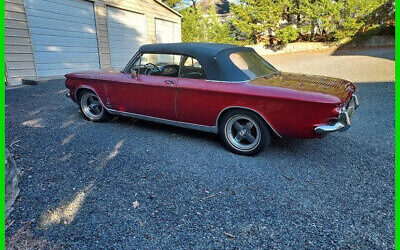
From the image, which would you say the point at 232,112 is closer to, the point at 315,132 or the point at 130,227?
the point at 315,132

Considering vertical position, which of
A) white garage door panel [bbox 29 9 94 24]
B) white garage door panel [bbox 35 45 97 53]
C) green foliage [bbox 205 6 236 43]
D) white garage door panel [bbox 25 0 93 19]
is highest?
green foliage [bbox 205 6 236 43]

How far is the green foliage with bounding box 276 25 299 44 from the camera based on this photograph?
18.5 meters

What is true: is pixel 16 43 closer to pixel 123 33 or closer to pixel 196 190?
pixel 123 33

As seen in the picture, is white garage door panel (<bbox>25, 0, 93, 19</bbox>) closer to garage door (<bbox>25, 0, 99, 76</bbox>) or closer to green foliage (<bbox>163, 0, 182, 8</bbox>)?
garage door (<bbox>25, 0, 99, 76</bbox>)

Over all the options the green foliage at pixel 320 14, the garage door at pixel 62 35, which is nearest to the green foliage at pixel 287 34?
the green foliage at pixel 320 14

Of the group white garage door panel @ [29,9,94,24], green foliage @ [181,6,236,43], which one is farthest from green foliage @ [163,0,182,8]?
white garage door panel @ [29,9,94,24]

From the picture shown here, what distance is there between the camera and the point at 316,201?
2.43 meters

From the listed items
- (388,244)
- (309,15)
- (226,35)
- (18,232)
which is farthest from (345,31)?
(18,232)

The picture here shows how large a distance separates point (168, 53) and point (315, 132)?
2391mm

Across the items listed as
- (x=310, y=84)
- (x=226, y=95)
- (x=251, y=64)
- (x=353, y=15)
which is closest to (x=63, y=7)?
(x=251, y=64)

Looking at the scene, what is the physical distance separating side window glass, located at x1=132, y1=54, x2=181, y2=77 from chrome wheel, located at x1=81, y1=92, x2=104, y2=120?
3.85 feet

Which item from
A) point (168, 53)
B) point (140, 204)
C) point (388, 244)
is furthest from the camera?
point (168, 53)

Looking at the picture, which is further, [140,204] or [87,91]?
[87,91]

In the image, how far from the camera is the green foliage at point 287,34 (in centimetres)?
1853
